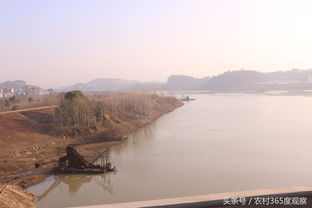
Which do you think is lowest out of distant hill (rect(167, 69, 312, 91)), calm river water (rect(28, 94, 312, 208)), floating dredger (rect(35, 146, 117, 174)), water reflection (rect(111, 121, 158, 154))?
water reflection (rect(111, 121, 158, 154))

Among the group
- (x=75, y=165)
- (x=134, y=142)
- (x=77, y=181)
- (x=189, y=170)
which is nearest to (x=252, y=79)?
(x=134, y=142)

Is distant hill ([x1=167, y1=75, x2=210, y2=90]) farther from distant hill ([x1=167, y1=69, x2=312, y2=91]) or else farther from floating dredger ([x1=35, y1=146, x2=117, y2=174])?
floating dredger ([x1=35, y1=146, x2=117, y2=174])

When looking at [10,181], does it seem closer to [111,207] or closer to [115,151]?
[115,151]

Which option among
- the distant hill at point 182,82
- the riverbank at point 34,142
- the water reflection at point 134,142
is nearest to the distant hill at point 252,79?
the distant hill at point 182,82

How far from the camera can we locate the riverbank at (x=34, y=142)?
407 inches

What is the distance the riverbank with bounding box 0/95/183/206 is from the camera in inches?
407

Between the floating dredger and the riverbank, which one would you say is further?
the riverbank

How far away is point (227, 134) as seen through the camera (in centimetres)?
1641

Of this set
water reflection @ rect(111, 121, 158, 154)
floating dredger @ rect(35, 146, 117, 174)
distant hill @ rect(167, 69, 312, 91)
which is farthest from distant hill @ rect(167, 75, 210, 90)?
floating dredger @ rect(35, 146, 117, 174)

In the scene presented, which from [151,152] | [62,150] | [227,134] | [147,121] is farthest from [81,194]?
[147,121]

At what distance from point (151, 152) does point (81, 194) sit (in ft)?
→ 16.8

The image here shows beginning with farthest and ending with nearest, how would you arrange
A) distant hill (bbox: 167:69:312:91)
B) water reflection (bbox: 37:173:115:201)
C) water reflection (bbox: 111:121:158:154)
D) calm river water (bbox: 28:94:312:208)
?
distant hill (bbox: 167:69:312:91) → water reflection (bbox: 111:121:158:154) → water reflection (bbox: 37:173:115:201) → calm river water (bbox: 28:94:312:208)

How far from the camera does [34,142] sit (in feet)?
50.0

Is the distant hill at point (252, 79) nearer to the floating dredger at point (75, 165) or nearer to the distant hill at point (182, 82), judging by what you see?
the distant hill at point (182, 82)
